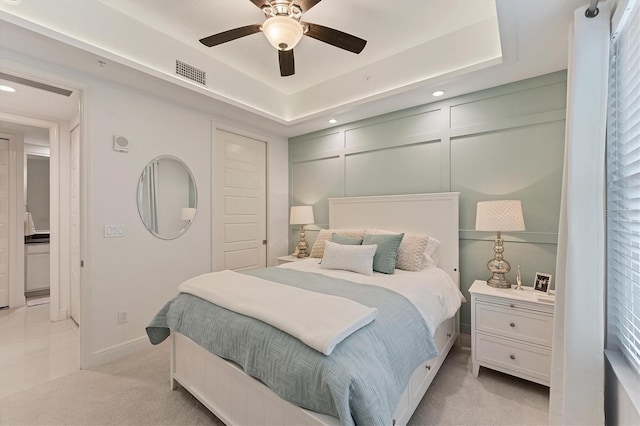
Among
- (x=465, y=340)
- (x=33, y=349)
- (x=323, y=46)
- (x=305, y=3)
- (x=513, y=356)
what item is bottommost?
(x=33, y=349)

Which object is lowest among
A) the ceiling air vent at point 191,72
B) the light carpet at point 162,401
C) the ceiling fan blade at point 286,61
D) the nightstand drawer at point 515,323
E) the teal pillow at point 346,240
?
the light carpet at point 162,401

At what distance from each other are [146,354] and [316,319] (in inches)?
87.0

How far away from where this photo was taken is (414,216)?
10.0 feet

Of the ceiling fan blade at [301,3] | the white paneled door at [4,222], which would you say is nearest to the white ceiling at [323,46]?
the ceiling fan blade at [301,3]

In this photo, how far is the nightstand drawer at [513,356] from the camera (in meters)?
2.00

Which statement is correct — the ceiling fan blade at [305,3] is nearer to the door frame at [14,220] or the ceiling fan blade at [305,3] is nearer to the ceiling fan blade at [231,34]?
the ceiling fan blade at [231,34]

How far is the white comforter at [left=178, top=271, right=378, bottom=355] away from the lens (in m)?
1.29

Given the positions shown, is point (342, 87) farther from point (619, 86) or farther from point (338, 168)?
point (619, 86)

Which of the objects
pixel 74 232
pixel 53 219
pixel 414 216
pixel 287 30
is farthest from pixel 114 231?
pixel 414 216

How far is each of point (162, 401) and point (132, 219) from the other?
1.63 metres

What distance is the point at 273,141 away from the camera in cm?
422

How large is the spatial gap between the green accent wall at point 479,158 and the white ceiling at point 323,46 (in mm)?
181

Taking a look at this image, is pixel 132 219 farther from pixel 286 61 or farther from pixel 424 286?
pixel 424 286

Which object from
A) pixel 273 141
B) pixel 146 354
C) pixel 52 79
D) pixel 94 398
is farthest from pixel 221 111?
pixel 94 398
